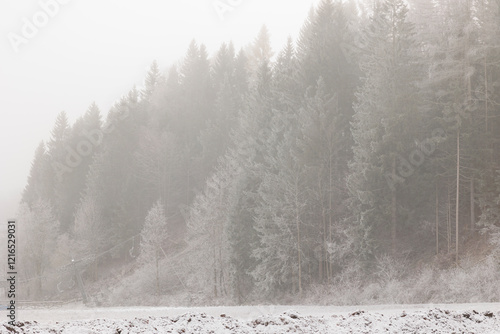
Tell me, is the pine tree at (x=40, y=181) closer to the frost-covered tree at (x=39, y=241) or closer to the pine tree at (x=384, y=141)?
the frost-covered tree at (x=39, y=241)

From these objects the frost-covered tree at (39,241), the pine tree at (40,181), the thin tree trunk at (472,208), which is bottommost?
the frost-covered tree at (39,241)

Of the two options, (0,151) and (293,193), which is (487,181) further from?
(0,151)

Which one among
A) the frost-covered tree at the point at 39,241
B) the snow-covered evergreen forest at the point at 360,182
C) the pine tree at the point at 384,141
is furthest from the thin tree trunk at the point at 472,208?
the frost-covered tree at the point at 39,241

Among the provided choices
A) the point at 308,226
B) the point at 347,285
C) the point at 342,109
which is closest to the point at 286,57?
the point at 342,109

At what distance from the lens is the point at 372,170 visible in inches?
1047

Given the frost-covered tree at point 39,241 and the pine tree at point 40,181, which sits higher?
the pine tree at point 40,181

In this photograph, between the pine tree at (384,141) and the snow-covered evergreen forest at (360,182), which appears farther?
the pine tree at (384,141)

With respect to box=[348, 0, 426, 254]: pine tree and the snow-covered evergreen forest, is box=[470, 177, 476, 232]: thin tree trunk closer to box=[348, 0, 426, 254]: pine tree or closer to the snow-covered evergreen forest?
the snow-covered evergreen forest

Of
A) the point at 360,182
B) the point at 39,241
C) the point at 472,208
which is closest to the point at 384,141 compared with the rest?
the point at 360,182

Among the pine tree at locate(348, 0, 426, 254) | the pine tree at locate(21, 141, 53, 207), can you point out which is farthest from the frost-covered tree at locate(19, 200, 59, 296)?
the pine tree at locate(348, 0, 426, 254)

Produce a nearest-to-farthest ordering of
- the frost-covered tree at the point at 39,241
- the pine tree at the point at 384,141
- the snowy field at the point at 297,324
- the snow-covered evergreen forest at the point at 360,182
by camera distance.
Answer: the snowy field at the point at 297,324
the snow-covered evergreen forest at the point at 360,182
the pine tree at the point at 384,141
the frost-covered tree at the point at 39,241

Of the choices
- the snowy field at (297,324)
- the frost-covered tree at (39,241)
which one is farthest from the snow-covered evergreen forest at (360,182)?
the snowy field at (297,324)

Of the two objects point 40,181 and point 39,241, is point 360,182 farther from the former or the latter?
point 40,181

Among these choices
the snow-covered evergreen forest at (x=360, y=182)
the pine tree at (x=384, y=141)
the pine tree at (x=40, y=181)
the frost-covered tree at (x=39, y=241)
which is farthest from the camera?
the pine tree at (x=40, y=181)
